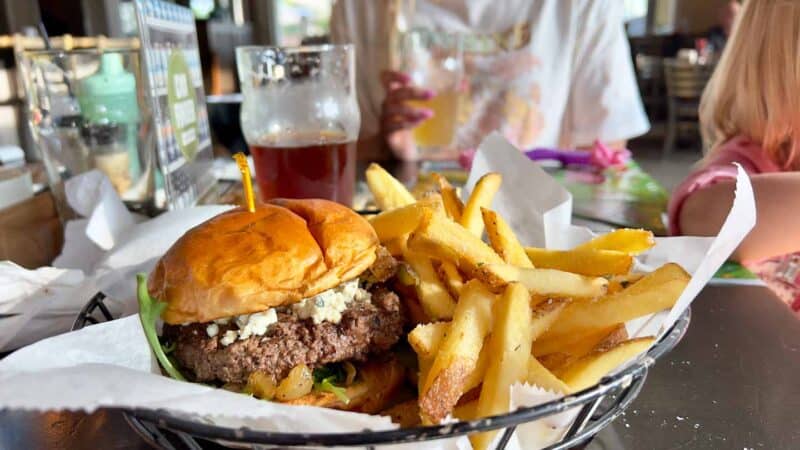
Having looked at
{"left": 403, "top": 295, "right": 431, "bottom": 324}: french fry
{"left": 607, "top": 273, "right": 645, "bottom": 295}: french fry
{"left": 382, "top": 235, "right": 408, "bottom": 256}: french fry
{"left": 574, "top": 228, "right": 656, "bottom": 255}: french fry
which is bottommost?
{"left": 403, "top": 295, "right": 431, "bottom": 324}: french fry

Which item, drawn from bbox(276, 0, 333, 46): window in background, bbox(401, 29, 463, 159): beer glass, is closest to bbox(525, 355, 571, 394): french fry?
bbox(401, 29, 463, 159): beer glass

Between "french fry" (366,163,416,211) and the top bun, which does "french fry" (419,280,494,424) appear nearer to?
the top bun

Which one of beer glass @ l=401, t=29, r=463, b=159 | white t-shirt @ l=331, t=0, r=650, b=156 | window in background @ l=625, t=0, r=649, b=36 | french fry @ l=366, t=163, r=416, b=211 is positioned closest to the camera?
french fry @ l=366, t=163, r=416, b=211

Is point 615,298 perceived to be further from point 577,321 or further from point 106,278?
point 106,278

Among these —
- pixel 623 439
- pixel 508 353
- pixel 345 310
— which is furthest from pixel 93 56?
pixel 623 439

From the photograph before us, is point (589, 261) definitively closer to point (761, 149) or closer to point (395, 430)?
point (395, 430)
